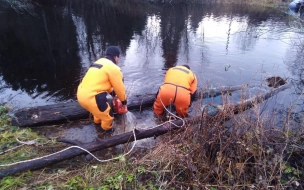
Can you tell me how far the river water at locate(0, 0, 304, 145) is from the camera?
7.12 m

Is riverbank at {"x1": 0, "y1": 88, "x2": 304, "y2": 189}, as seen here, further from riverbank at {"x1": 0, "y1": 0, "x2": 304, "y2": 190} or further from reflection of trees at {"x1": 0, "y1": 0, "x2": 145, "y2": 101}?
reflection of trees at {"x1": 0, "y1": 0, "x2": 145, "y2": 101}

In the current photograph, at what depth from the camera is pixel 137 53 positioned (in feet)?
35.3

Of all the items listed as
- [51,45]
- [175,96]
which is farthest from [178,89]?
[51,45]

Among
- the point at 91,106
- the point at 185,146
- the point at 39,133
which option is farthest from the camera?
the point at 39,133

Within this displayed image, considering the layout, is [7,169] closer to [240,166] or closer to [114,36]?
[240,166]

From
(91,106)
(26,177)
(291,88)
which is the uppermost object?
(91,106)

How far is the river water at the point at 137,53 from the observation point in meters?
7.12

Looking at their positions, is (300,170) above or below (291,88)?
above

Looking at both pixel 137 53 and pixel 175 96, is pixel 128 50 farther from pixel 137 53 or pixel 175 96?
pixel 175 96

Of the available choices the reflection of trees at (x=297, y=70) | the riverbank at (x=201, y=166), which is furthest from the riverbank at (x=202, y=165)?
the reflection of trees at (x=297, y=70)

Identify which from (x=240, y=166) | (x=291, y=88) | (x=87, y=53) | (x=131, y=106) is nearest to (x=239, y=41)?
(x=291, y=88)

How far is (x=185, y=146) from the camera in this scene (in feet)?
11.1

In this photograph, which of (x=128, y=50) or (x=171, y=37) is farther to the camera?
(x=171, y=37)

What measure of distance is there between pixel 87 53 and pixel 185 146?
8327mm
